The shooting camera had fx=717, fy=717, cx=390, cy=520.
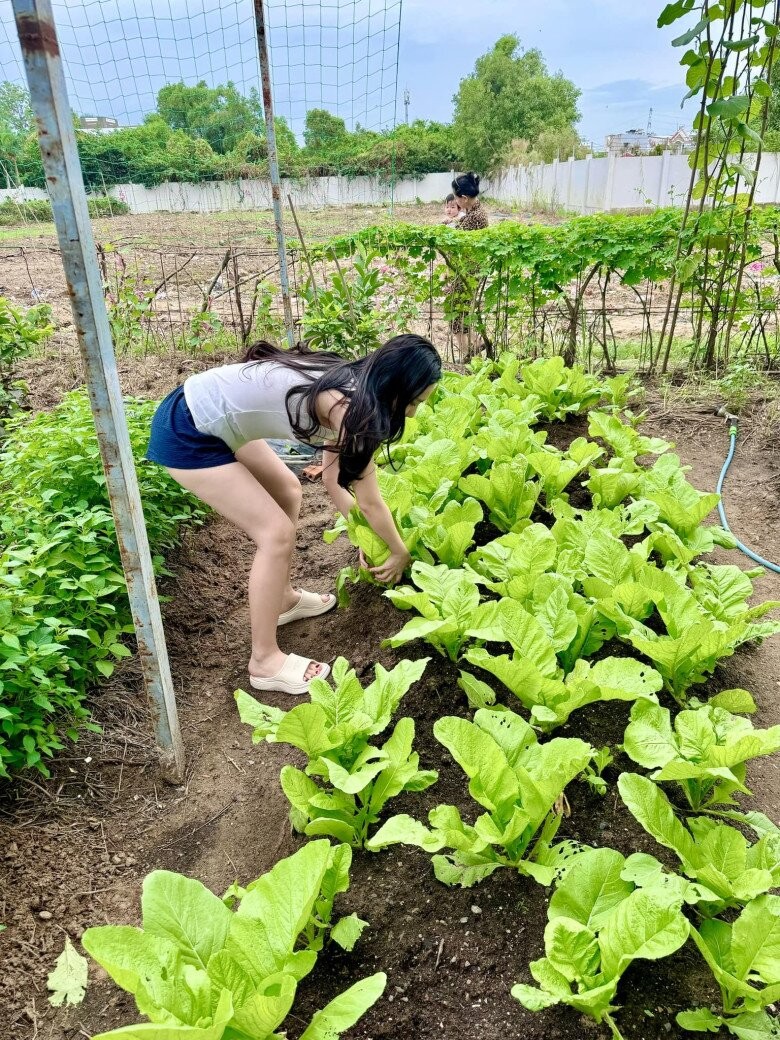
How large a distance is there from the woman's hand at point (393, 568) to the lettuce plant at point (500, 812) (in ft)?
3.39

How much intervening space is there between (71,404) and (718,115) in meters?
4.90

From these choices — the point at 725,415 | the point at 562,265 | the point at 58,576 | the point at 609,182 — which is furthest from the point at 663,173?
the point at 58,576

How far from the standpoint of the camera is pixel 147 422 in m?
3.63

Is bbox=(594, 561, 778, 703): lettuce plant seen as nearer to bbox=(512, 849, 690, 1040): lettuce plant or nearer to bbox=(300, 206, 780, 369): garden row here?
bbox=(512, 849, 690, 1040): lettuce plant

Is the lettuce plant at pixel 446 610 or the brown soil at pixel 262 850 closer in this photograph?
the brown soil at pixel 262 850

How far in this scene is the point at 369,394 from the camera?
7.68 feet

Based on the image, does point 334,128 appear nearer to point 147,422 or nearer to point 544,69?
point 147,422

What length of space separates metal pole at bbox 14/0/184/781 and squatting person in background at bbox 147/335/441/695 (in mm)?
519

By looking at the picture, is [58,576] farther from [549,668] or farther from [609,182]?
[609,182]

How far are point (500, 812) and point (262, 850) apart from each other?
824mm

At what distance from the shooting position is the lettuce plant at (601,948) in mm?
1378

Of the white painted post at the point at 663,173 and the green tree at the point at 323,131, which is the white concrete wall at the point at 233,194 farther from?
the white painted post at the point at 663,173

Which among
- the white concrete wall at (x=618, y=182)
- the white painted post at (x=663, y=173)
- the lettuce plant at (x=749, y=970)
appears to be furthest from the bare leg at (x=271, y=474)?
the white painted post at (x=663, y=173)

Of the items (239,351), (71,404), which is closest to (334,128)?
(239,351)
